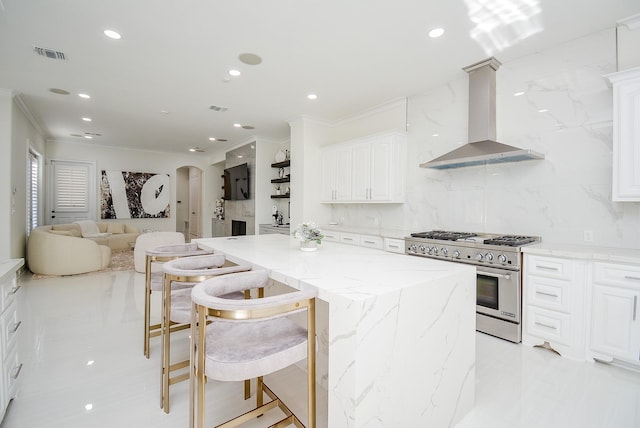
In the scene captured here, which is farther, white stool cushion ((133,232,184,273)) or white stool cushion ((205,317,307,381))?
white stool cushion ((133,232,184,273))

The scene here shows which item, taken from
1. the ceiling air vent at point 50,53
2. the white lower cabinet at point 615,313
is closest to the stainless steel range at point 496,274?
the white lower cabinet at point 615,313

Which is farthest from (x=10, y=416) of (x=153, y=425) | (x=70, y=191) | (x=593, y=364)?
(x=70, y=191)

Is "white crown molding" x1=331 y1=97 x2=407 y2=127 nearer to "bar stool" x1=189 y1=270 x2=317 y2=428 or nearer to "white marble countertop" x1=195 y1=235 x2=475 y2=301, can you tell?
"white marble countertop" x1=195 y1=235 x2=475 y2=301

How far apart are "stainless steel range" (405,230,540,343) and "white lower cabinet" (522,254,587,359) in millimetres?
76

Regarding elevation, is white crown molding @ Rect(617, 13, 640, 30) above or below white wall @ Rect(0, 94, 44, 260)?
above

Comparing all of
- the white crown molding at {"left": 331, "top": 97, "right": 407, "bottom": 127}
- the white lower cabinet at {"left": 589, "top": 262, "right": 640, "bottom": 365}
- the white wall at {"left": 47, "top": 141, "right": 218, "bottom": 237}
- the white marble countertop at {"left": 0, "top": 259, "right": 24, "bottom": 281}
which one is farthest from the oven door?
the white wall at {"left": 47, "top": 141, "right": 218, "bottom": 237}

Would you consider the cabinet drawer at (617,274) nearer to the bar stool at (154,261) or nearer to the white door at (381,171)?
the white door at (381,171)

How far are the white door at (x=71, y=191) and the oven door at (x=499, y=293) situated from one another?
9043 millimetres

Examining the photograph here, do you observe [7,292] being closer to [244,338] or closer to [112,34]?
[244,338]

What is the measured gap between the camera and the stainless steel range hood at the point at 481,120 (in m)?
3.16

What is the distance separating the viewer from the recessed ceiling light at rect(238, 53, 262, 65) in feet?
10.1

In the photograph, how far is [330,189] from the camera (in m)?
5.12

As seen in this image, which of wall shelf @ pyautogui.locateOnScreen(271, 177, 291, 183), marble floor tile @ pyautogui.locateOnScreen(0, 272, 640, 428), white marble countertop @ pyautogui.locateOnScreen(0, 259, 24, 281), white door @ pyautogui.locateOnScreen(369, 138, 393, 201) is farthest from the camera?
wall shelf @ pyautogui.locateOnScreen(271, 177, 291, 183)

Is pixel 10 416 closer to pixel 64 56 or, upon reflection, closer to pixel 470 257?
pixel 64 56
